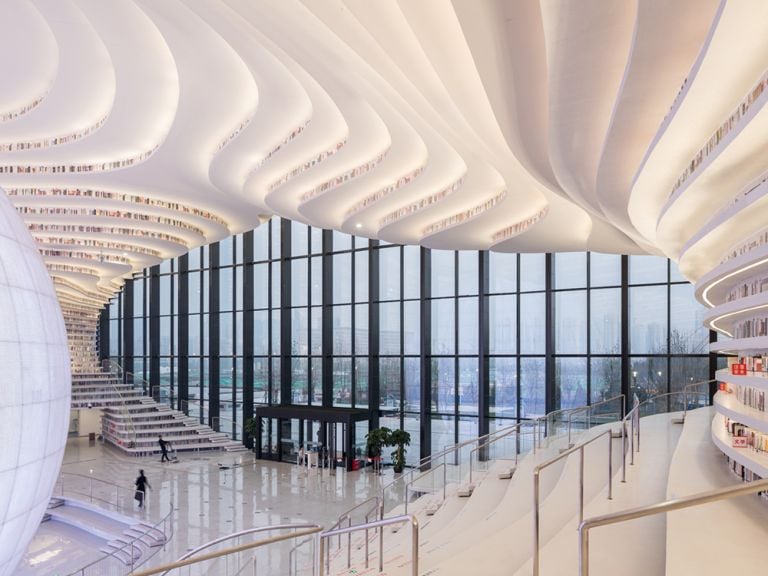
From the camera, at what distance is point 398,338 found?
2305 centimetres

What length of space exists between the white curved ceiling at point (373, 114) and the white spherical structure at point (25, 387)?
2840 millimetres

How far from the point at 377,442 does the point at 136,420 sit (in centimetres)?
1195

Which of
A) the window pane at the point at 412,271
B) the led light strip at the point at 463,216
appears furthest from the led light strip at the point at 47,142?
the window pane at the point at 412,271

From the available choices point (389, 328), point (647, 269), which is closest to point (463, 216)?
point (647, 269)

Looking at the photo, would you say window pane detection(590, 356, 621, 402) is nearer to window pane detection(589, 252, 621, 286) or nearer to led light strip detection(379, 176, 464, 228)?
window pane detection(589, 252, 621, 286)

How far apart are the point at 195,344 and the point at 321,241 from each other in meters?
9.28

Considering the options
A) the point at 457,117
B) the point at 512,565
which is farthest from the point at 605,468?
the point at 457,117

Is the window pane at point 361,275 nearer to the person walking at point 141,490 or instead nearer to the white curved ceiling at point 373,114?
the white curved ceiling at point 373,114

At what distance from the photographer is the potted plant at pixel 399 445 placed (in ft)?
70.2

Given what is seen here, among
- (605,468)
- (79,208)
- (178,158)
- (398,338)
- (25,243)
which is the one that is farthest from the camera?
(398,338)

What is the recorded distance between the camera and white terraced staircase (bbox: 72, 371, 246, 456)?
26.3 meters

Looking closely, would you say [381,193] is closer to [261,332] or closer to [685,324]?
[685,324]

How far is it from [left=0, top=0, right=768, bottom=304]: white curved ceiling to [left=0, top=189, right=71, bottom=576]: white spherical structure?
2.84 m

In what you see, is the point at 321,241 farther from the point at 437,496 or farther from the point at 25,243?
the point at 25,243
